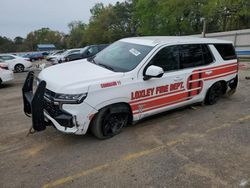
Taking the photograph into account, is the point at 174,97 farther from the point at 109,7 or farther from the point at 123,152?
the point at 109,7

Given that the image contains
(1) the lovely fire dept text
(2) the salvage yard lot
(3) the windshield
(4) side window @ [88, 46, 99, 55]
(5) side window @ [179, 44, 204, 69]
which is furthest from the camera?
(4) side window @ [88, 46, 99, 55]

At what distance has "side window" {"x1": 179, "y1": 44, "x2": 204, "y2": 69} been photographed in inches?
200

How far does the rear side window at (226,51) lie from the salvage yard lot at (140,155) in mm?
1604

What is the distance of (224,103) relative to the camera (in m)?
6.44

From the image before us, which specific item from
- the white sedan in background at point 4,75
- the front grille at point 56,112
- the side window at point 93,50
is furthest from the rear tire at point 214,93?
the side window at point 93,50

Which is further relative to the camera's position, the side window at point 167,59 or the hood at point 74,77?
the side window at point 167,59

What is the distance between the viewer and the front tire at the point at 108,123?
405 centimetres

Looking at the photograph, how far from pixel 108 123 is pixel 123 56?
4.67 feet

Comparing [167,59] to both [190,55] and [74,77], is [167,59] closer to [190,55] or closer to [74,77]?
[190,55]

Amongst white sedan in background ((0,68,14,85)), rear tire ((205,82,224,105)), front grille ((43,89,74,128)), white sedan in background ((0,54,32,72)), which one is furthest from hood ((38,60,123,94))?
white sedan in background ((0,54,32,72))

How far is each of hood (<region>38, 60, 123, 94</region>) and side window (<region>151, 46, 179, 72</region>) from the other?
0.90 metres

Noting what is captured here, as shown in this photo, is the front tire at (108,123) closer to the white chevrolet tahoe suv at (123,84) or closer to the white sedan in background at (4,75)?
the white chevrolet tahoe suv at (123,84)

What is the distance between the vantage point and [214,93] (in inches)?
241

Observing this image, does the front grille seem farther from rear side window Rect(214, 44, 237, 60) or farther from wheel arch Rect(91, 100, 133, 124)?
rear side window Rect(214, 44, 237, 60)
